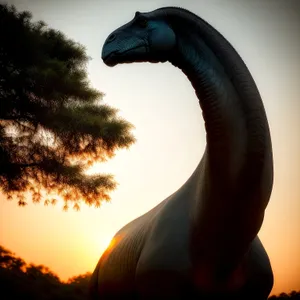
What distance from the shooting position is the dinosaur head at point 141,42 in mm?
1493

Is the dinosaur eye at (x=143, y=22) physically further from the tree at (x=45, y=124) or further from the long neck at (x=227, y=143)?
the tree at (x=45, y=124)

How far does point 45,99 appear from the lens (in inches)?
253

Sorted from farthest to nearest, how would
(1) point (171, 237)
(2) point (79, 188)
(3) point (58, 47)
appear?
(3) point (58, 47)
(2) point (79, 188)
(1) point (171, 237)

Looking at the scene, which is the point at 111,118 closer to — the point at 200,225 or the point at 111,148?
the point at 111,148

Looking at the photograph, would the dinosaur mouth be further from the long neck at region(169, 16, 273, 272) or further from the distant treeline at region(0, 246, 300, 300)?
the distant treeline at region(0, 246, 300, 300)

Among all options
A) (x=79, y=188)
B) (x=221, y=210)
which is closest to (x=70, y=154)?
(x=79, y=188)

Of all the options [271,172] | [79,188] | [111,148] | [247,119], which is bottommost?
[271,172]

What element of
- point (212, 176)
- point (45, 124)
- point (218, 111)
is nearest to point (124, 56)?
point (218, 111)

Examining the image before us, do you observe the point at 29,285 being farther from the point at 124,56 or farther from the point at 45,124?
the point at 124,56

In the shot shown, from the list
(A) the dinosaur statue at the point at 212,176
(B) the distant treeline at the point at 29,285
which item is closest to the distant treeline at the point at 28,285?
(B) the distant treeline at the point at 29,285

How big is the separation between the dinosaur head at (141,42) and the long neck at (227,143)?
0.04 metres

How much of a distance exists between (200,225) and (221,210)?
0.12 metres

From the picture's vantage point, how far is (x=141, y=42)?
4.94 feet

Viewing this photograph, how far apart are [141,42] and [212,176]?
0.50 metres
